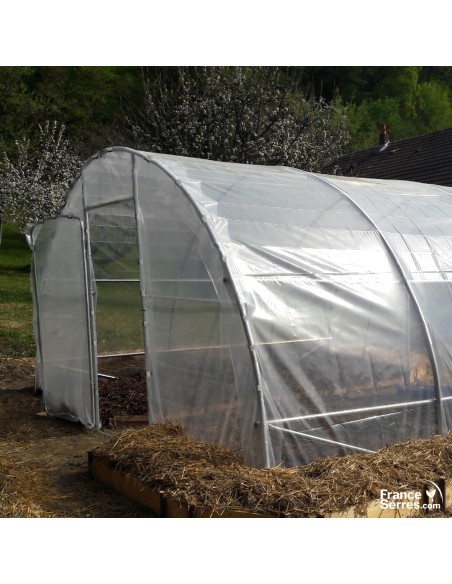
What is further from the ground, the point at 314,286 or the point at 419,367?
the point at 314,286

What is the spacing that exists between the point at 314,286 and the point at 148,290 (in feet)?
5.58

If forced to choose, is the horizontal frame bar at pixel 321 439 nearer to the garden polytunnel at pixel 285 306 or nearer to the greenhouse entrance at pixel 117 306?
the garden polytunnel at pixel 285 306

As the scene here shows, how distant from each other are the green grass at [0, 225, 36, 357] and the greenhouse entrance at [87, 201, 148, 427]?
296 centimetres

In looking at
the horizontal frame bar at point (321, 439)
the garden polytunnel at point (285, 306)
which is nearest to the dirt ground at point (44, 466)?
the garden polytunnel at point (285, 306)

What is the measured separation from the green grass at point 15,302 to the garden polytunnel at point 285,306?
5.51 m

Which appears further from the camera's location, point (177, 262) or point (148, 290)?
point (148, 290)

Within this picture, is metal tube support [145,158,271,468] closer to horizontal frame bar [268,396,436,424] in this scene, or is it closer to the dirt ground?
horizontal frame bar [268,396,436,424]

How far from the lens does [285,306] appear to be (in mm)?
5762

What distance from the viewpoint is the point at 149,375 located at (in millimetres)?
6574

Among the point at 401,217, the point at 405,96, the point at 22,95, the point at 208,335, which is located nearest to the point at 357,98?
the point at 405,96

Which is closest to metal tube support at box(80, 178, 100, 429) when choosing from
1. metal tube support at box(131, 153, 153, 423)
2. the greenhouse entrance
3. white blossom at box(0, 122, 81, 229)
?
the greenhouse entrance

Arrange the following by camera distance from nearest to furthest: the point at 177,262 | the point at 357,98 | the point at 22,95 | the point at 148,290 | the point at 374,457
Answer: the point at 374,457, the point at 177,262, the point at 148,290, the point at 22,95, the point at 357,98

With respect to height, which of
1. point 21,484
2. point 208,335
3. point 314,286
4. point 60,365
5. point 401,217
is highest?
point 401,217

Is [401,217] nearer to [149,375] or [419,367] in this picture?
[419,367]
